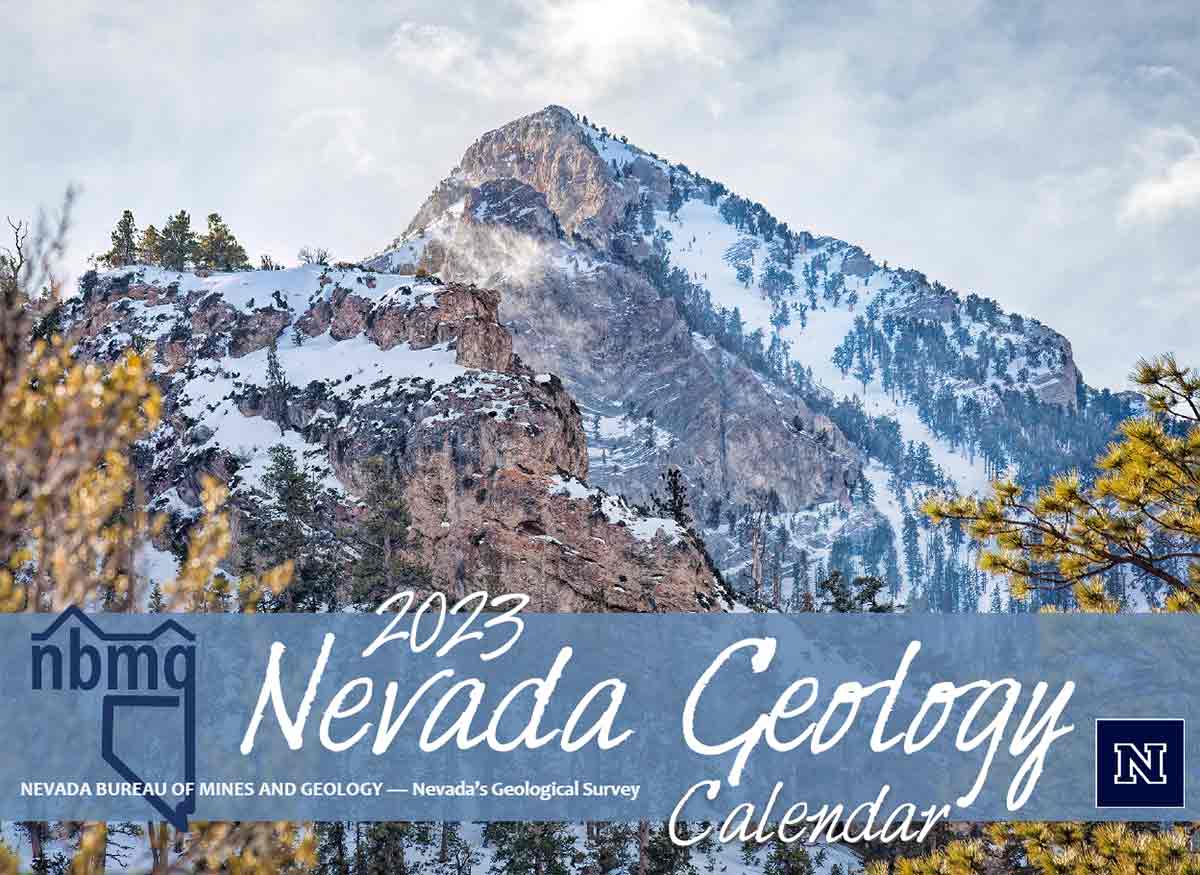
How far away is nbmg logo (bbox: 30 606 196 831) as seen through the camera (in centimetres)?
662

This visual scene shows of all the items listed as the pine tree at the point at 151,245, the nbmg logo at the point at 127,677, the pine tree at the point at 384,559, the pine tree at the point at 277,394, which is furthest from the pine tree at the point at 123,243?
Answer: the nbmg logo at the point at 127,677

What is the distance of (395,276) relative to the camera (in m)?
76.5

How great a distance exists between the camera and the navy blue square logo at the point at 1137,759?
8945 millimetres

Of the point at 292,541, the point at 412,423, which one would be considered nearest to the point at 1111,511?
the point at 292,541

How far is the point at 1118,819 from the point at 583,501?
48.7m

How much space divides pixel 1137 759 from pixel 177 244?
3935 inches

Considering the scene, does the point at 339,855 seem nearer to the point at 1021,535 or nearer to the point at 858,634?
the point at 1021,535

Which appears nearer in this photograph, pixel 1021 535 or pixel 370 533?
pixel 1021 535

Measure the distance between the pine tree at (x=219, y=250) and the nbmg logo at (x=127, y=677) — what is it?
93793 mm

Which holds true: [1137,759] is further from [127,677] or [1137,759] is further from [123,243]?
[123,243]

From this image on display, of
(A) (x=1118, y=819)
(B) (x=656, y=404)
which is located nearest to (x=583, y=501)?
(A) (x=1118, y=819)

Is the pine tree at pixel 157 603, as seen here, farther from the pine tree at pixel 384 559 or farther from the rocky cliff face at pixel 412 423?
the rocky cliff face at pixel 412 423

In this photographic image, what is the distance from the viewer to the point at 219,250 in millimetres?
95750

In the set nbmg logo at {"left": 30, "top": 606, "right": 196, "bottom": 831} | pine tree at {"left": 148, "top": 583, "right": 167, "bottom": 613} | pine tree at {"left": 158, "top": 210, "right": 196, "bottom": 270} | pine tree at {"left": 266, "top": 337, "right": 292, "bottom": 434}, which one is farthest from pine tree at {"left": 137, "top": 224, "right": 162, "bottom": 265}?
nbmg logo at {"left": 30, "top": 606, "right": 196, "bottom": 831}
